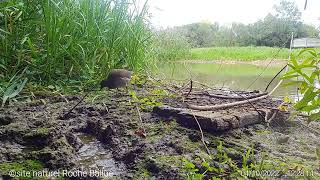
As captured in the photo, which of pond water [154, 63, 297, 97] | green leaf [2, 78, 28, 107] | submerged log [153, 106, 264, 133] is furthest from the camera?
pond water [154, 63, 297, 97]

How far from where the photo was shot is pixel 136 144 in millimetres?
1050

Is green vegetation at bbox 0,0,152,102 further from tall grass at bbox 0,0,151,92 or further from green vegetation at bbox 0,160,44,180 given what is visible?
green vegetation at bbox 0,160,44,180

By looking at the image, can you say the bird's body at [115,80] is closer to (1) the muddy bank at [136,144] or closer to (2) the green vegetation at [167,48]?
(1) the muddy bank at [136,144]

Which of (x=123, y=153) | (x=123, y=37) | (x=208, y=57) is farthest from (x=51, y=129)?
(x=208, y=57)

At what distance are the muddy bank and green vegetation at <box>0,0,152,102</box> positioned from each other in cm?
29

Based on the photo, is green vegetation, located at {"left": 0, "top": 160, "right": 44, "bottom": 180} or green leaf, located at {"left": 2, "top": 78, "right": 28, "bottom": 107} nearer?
green vegetation, located at {"left": 0, "top": 160, "right": 44, "bottom": 180}

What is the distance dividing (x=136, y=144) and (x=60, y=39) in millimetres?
958

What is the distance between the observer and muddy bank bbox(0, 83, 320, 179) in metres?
0.88

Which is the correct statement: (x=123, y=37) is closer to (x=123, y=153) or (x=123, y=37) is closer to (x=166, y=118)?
(x=166, y=118)

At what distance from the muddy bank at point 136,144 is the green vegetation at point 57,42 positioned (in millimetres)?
290

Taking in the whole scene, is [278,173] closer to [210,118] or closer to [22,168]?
[210,118]

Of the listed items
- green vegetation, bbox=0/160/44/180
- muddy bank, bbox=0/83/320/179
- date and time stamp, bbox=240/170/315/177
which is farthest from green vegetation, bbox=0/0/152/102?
date and time stamp, bbox=240/170/315/177

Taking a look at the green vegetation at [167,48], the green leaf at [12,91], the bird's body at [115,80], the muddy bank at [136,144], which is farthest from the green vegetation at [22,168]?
the green vegetation at [167,48]

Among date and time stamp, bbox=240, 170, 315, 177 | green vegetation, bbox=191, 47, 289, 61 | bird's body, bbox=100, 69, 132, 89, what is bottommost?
green vegetation, bbox=191, 47, 289, 61
